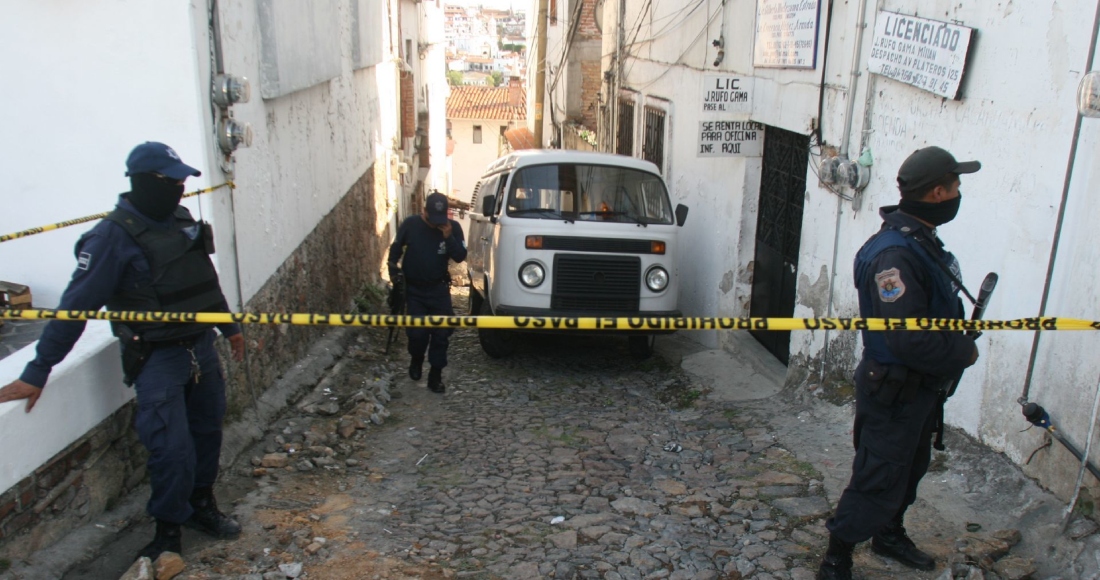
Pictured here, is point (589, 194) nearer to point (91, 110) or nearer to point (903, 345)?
point (91, 110)

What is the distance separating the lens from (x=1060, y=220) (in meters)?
3.78

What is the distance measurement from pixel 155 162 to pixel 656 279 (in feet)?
15.8

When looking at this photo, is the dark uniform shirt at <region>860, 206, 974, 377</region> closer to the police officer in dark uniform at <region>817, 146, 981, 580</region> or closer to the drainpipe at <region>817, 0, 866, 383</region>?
the police officer in dark uniform at <region>817, 146, 981, 580</region>

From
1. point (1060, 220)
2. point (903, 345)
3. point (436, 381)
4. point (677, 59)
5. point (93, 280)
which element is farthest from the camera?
point (677, 59)

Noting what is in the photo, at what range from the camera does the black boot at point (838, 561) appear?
338 cm

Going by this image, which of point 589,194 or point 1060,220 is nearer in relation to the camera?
point 1060,220

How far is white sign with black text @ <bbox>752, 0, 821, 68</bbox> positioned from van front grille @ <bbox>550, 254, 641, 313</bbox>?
2168mm

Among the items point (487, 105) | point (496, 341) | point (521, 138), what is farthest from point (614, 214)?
point (487, 105)

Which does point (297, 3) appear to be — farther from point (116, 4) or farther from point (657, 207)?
point (657, 207)

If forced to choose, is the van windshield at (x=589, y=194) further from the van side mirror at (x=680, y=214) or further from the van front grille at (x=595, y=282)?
the van front grille at (x=595, y=282)

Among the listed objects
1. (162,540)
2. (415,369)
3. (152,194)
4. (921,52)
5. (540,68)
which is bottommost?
(415,369)

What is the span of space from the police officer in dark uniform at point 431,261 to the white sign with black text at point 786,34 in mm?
3161

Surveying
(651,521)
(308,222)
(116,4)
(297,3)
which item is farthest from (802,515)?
(297,3)

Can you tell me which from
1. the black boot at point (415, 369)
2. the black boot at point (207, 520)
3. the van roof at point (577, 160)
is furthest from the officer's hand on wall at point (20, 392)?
the van roof at point (577, 160)
